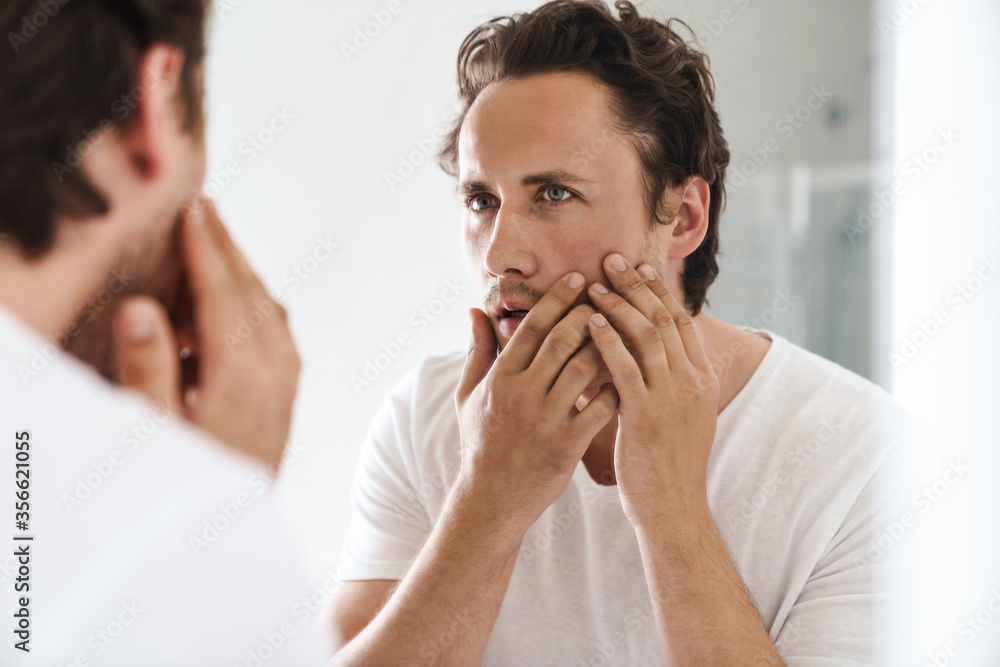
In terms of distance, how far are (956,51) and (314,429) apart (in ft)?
3.43

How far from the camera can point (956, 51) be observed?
91 centimetres

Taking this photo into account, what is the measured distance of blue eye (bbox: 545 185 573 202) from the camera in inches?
31.5

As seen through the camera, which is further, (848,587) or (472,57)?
(472,57)

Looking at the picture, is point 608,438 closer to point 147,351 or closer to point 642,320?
point 642,320

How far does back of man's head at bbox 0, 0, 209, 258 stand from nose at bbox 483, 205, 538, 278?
455mm

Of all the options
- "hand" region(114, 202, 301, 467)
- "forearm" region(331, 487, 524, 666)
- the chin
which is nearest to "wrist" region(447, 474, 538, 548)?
"forearm" region(331, 487, 524, 666)

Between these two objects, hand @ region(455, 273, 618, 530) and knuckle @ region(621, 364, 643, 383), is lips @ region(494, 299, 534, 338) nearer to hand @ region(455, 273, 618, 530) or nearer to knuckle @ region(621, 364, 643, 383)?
hand @ region(455, 273, 618, 530)

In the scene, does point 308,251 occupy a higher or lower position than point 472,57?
lower

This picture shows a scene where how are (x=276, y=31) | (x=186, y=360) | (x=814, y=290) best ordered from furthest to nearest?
(x=814, y=290)
(x=276, y=31)
(x=186, y=360)

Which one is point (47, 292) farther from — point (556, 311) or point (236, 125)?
point (556, 311)

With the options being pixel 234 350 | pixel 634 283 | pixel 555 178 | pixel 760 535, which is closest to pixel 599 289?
pixel 634 283

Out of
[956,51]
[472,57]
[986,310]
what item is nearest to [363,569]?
[472,57]

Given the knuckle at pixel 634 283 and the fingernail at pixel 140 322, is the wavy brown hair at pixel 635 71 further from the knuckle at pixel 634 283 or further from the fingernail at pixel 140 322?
the fingernail at pixel 140 322

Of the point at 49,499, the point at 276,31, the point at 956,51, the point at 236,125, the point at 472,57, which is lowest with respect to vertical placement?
the point at 49,499
